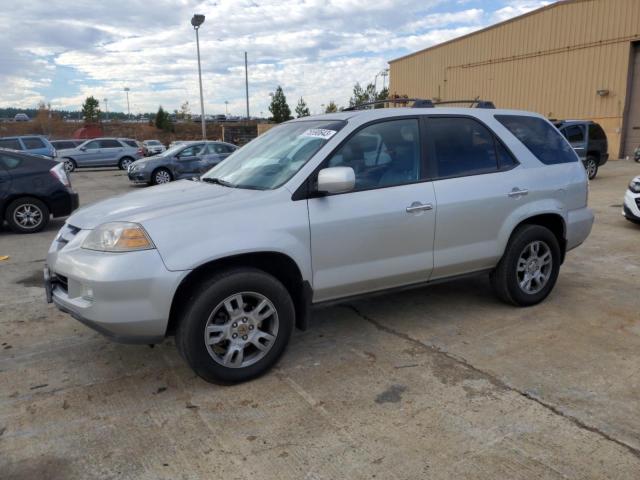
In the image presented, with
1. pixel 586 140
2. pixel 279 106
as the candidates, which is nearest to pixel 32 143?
pixel 586 140

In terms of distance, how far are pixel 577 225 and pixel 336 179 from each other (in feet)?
8.98

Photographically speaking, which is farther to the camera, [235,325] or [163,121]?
[163,121]

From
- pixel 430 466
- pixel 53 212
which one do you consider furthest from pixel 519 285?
pixel 53 212

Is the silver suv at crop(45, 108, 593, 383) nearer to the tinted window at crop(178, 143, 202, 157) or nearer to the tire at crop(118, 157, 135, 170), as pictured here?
the tinted window at crop(178, 143, 202, 157)

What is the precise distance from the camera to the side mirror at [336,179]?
3.36 m

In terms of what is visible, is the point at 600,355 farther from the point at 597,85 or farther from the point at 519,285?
the point at 597,85

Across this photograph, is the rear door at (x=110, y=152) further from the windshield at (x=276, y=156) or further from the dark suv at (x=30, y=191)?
the windshield at (x=276, y=156)

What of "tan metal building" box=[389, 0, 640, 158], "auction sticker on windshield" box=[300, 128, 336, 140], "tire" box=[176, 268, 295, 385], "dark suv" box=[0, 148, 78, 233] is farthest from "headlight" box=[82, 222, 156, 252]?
"tan metal building" box=[389, 0, 640, 158]

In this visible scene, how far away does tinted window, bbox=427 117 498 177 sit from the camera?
416 cm

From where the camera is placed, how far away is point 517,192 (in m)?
4.41

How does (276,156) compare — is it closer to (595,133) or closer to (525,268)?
(525,268)

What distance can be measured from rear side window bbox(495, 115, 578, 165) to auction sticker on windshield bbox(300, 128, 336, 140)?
1.67 metres

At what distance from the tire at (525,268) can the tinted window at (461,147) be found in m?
0.67

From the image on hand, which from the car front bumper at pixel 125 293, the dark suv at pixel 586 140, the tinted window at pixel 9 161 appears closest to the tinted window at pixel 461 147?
the car front bumper at pixel 125 293
